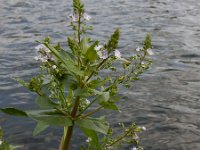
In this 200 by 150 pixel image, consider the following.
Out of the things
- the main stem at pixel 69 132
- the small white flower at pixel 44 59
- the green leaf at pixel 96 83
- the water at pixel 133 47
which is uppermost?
the small white flower at pixel 44 59

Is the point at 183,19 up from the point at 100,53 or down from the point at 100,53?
down

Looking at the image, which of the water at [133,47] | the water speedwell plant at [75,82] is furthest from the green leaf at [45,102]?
the water at [133,47]

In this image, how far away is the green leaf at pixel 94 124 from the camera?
304 centimetres

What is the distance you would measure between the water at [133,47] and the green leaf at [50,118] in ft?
9.15

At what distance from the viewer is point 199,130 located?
253 inches

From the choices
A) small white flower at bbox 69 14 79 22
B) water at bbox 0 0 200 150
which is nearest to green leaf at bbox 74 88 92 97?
small white flower at bbox 69 14 79 22

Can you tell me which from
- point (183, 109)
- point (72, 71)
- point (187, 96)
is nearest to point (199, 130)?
point (183, 109)

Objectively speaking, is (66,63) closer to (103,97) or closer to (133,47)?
(103,97)

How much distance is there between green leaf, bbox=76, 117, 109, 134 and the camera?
3.04 m

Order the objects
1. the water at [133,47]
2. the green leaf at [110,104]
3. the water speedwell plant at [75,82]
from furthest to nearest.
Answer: the water at [133,47] → the green leaf at [110,104] → the water speedwell plant at [75,82]

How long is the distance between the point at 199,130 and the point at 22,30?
677 centimetres

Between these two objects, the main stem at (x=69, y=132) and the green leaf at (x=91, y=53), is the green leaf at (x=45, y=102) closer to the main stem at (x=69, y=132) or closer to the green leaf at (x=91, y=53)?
the main stem at (x=69, y=132)

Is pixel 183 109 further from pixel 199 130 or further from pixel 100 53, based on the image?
pixel 100 53

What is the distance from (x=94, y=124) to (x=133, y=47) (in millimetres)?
7119
